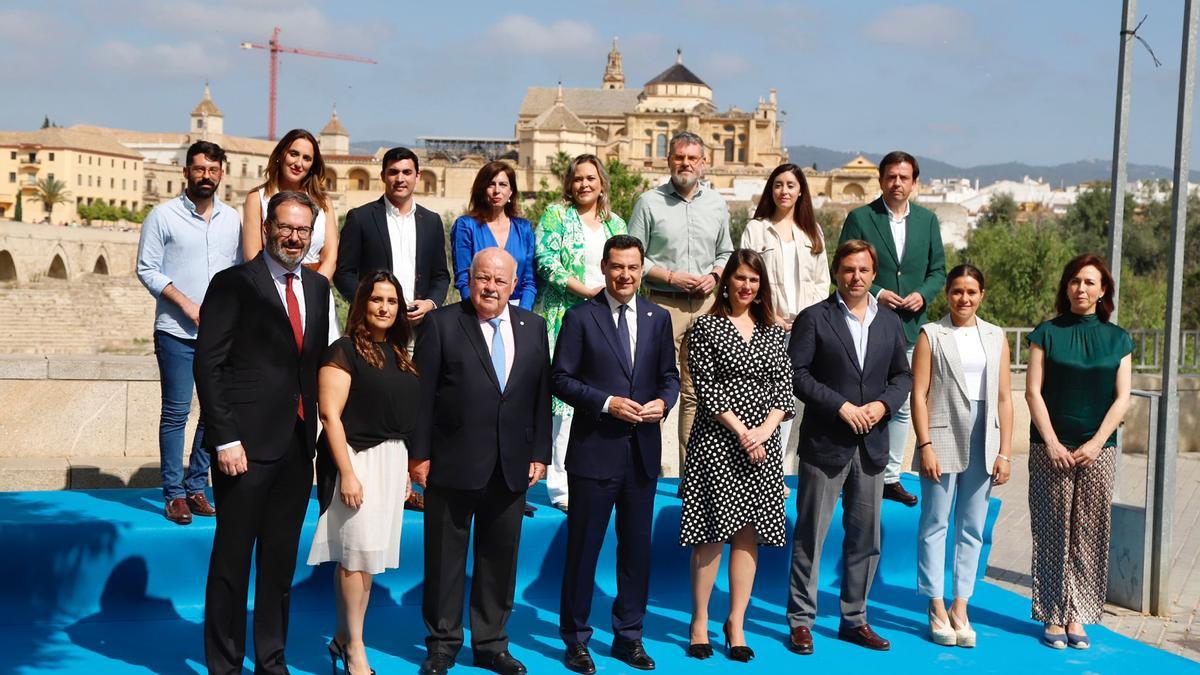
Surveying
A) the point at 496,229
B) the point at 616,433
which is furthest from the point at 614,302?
the point at 496,229

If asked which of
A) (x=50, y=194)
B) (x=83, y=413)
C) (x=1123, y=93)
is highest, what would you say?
(x=50, y=194)

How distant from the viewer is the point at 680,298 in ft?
21.2

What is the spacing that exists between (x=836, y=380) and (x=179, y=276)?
303 cm

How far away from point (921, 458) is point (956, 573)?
1.89 feet

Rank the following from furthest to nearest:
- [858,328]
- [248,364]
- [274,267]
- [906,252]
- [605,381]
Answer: [906,252] → [858,328] → [605,381] → [274,267] → [248,364]

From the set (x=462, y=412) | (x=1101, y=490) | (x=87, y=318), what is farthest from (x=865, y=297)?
(x=87, y=318)

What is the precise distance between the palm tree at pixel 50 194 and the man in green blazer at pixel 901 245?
102725 millimetres

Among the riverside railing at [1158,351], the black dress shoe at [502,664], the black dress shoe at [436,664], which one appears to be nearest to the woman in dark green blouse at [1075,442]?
the black dress shoe at [502,664]

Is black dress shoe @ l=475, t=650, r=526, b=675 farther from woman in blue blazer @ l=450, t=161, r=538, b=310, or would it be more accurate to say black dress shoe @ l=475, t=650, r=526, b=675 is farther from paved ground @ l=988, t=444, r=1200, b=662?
paved ground @ l=988, t=444, r=1200, b=662

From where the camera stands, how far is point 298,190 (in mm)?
5629

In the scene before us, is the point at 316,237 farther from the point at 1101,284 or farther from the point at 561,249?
the point at 1101,284

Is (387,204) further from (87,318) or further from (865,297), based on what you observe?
(87,318)

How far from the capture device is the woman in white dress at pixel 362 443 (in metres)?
4.75

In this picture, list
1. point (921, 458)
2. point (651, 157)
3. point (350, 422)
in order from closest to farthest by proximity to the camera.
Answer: point (350, 422) → point (921, 458) → point (651, 157)
